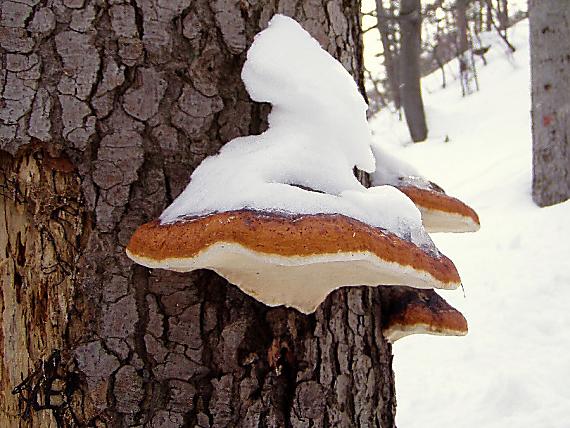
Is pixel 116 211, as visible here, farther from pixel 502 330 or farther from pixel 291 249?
pixel 502 330

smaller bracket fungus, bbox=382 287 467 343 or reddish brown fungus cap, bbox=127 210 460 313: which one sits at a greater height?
reddish brown fungus cap, bbox=127 210 460 313

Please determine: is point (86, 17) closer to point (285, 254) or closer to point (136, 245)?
point (136, 245)

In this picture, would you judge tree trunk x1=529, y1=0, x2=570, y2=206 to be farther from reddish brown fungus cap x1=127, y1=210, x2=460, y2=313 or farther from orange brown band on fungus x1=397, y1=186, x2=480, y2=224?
reddish brown fungus cap x1=127, y1=210, x2=460, y2=313

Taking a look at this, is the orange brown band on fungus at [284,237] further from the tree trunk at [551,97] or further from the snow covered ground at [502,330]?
the tree trunk at [551,97]

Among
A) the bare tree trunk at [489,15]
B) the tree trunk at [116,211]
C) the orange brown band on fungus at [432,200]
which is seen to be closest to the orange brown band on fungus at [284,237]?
the tree trunk at [116,211]

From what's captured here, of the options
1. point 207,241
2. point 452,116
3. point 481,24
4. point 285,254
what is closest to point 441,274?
point 285,254

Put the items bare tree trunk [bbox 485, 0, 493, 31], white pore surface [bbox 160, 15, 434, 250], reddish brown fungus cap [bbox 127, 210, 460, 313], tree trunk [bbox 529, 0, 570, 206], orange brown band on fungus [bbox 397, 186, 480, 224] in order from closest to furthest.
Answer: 1. reddish brown fungus cap [bbox 127, 210, 460, 313]
2. white pore surface [bbox 160, 15, 434, 250]
3. orange brown band on fungus [bbox 397, 186, 480, 224]
4. tree trunk [bbox 529, 0, 570, 206]
5. bare tree trunk [bbox 485, 0, 493, 31]

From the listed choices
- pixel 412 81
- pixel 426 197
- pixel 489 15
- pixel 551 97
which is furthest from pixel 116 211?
pixel 489 15

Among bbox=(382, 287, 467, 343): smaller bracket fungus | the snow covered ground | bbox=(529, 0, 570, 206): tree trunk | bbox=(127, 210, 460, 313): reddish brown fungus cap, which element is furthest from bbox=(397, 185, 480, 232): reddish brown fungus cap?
bbox=(529, 0, 570, 206): tree trunk
